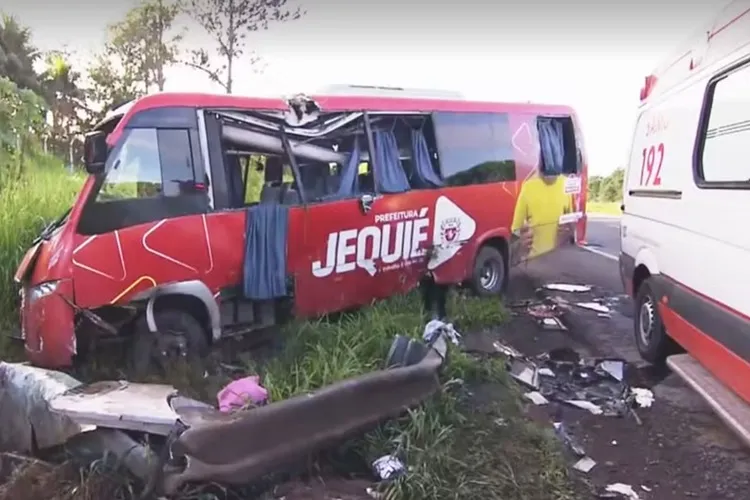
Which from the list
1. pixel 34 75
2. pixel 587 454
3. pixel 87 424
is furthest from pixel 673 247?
pixel 34 75

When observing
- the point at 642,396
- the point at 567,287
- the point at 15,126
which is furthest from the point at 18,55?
the point at 642,396

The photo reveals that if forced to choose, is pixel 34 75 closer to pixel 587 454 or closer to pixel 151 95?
pixel 151 95

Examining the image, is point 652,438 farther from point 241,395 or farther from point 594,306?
point 594,306

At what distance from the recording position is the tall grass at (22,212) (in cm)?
691

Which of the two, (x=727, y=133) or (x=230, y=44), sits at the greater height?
(x=230, y=44)

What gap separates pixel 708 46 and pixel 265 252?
402 cm

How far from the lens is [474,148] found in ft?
30.2

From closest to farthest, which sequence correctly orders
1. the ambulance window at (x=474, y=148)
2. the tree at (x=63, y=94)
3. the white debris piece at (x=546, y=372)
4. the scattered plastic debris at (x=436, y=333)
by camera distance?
the scattered plastic debris at (x=436, y=333)
the white debris piece at (x=546, y=372)
the ambulance window at (x=474, y=148)
the tree at (x=63, y=94)

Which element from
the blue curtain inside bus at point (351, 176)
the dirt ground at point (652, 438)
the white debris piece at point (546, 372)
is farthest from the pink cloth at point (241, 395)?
the blue curtain inside bus at point (351, 176)

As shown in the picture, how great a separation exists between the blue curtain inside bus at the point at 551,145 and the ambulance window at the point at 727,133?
16.1 feet

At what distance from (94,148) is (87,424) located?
8.80ft

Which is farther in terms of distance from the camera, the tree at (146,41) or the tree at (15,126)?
the tree at (146,41)

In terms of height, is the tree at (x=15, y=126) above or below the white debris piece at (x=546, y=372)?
above

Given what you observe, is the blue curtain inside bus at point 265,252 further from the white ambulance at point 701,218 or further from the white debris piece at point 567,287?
the white debris piece at point 567,287
